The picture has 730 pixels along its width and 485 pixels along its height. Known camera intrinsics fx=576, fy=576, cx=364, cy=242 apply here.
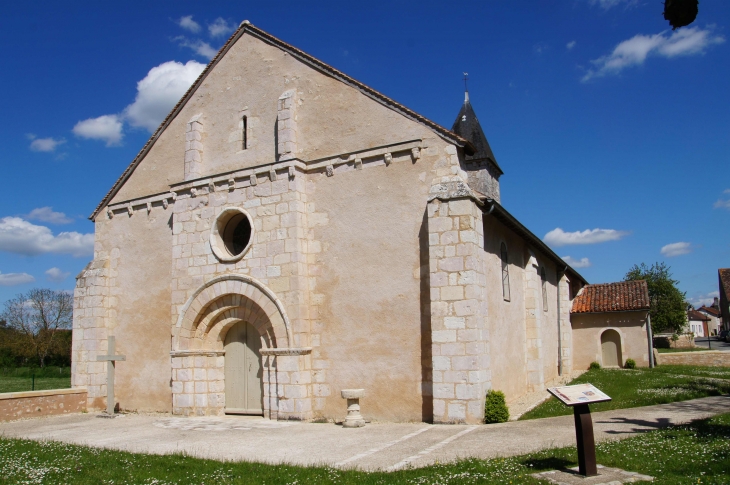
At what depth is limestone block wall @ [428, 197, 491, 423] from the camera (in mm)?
10430

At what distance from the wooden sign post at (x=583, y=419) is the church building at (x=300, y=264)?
390 cm

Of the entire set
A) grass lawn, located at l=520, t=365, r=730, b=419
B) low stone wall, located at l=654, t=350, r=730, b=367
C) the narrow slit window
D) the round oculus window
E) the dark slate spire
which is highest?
the dark slate spire

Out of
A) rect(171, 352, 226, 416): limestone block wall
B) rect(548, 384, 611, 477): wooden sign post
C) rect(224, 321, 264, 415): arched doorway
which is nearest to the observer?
rect(548, 384, 611, 477): wooden sign post

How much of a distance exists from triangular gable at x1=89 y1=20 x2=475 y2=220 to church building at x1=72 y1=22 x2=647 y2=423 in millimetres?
40

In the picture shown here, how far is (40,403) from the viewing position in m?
14.1

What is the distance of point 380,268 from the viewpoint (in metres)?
11.8

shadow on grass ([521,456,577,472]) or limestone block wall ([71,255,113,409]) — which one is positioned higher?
limestone block wall ([71,255,113,409])

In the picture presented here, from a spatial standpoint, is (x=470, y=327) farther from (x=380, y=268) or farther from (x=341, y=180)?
(x=341, y=180)

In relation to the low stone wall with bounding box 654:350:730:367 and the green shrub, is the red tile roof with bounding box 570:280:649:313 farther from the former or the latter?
the green shrub

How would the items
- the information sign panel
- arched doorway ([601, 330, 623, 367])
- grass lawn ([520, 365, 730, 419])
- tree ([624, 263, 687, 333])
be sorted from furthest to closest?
tree ([624, 263, 687, 333]), arched doorway ([601, 330, 623, 367]), grass lawn ([520, 365, 730, 419]), the information sign panel

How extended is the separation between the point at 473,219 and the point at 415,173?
161 cm

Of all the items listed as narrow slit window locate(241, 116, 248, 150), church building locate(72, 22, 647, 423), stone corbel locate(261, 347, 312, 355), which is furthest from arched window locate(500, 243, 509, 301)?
narrow slit window locate(241, 116, 248, 150)

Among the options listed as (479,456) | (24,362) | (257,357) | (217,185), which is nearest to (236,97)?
(217,185)

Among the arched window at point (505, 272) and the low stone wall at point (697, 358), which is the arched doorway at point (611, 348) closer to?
the low stone wall at point (697, 358)
